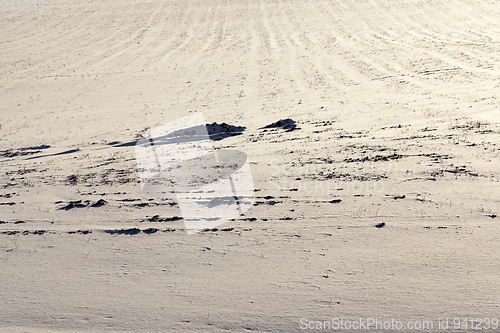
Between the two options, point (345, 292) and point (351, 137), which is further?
point (351, 137)

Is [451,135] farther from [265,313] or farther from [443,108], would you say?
[265,313]

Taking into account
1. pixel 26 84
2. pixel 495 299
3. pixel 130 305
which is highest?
pixel 26 84

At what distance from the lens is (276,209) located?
5461mm

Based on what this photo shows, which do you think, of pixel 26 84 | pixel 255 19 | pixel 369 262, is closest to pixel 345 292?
pixel 369 262

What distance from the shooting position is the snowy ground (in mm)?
3697

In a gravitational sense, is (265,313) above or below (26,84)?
below

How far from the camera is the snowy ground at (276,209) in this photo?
370 cm

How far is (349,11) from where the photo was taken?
3027cm

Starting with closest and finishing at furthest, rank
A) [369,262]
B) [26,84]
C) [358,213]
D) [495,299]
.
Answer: [495,299] < [369,262] < [358,213] < [26,84]

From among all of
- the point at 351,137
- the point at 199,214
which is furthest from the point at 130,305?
the point at 351,137

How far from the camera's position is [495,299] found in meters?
3.50

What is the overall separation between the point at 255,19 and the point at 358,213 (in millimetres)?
27860

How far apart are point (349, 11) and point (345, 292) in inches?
1204

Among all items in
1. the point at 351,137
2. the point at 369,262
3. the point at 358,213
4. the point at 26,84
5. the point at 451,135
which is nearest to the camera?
the point at 369,262
